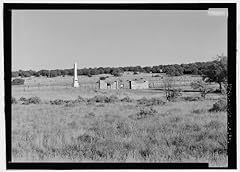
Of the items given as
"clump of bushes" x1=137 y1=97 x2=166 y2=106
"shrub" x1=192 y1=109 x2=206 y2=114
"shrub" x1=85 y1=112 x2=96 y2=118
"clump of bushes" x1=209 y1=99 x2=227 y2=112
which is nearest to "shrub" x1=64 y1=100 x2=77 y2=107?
"shrub" x1=85 y1=112 x2=96 y2=118

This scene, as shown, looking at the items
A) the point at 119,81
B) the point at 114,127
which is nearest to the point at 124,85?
the point at 119,81

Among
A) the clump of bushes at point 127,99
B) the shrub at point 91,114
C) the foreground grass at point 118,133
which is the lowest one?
the foreground grass at point 118,133

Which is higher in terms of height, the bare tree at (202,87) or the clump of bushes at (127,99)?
the bare tree at (202,87)

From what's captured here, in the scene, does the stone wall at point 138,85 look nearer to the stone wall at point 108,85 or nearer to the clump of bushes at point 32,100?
the stone wall at point 108,85

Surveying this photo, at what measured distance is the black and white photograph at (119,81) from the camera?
3486 millimetres

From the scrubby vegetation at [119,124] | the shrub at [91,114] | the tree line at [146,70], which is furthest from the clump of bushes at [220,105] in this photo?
the shrub at [91,114]

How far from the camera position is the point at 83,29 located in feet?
11.6

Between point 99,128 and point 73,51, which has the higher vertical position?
point 73,51

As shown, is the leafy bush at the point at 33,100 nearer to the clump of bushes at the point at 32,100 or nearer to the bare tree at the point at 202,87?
the clump of bushes at the point at 32,100

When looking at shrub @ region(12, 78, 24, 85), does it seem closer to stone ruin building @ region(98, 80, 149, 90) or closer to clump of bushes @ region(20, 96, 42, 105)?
clump of bushes @ region(20, 96, 42, 105)

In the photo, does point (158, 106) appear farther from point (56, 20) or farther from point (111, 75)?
point (56, 20)

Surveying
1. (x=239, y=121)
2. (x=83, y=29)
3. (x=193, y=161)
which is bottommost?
(x=193, y=161)

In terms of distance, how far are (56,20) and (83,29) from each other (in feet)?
0.61

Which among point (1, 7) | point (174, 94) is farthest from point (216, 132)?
point (1, 7)
